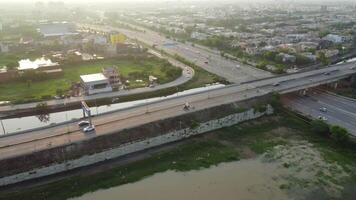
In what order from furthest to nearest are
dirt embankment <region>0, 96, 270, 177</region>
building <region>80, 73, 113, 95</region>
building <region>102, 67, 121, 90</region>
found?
building <region>102, 67, 121, 90</region>
building <region>80, 73, 113, 95</region>
dirt embankment <region>0, 96, 270, 177</region>

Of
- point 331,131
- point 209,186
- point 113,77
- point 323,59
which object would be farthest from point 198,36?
point 209,186

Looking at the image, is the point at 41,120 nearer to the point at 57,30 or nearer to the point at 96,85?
the point at 96,85

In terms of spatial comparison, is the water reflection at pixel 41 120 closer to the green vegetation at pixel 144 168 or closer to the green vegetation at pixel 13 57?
the green vegetation at pixel 144 168

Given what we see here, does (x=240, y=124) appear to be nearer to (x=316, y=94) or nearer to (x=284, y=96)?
(x=284, y=96)

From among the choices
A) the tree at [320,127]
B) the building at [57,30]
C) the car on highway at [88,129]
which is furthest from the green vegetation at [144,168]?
the building at [57,30]

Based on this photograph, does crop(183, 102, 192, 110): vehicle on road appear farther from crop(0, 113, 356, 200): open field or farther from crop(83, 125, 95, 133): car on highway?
crop(83, 125, 95, 133): car on highway

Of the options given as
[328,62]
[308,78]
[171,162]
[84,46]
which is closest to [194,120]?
[171,162]

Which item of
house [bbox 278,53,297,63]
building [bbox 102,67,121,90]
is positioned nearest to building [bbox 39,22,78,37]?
building [bbox 102,67,121,90]

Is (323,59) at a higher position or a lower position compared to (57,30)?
lower
